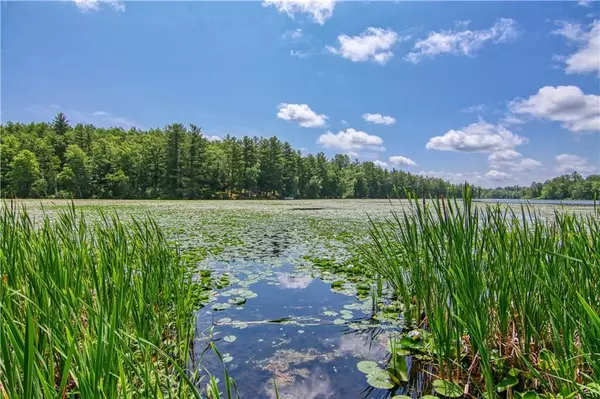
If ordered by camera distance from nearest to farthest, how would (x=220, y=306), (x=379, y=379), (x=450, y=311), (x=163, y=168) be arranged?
(x=450, y=311) < (x=379, y=379) < (x=220, y=306) < (x=163, y=168)

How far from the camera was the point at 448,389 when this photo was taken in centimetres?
254

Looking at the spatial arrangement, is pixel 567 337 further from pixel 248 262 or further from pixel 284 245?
pixel 284 245

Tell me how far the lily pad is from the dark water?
26 cm

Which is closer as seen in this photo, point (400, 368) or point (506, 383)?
point (506, 383)

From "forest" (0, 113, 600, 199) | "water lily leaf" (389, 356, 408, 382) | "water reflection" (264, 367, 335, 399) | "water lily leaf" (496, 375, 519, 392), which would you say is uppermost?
"forest" (0, 113, 600, 199)

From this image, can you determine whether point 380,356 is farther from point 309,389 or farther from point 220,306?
point 220,306

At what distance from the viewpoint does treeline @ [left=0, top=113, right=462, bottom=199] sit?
49.8m

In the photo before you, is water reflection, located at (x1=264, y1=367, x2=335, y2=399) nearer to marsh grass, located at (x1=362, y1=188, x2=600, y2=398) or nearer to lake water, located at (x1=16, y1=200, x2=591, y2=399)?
lake water, located at (x1=16, y1=200, x2=591, y2=399)

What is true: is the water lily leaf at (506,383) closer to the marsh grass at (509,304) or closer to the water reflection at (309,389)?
the marsh grass at (509,304)

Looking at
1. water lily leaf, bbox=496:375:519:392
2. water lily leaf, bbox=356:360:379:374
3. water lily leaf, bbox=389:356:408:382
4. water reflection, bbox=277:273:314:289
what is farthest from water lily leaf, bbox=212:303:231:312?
water lily leaf, bbox=496:375:519:392

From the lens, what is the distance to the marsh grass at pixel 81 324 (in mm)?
1298

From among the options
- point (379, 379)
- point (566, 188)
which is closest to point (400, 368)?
point (379, 379)

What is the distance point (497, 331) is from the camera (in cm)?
291

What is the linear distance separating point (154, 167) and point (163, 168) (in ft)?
6.82
